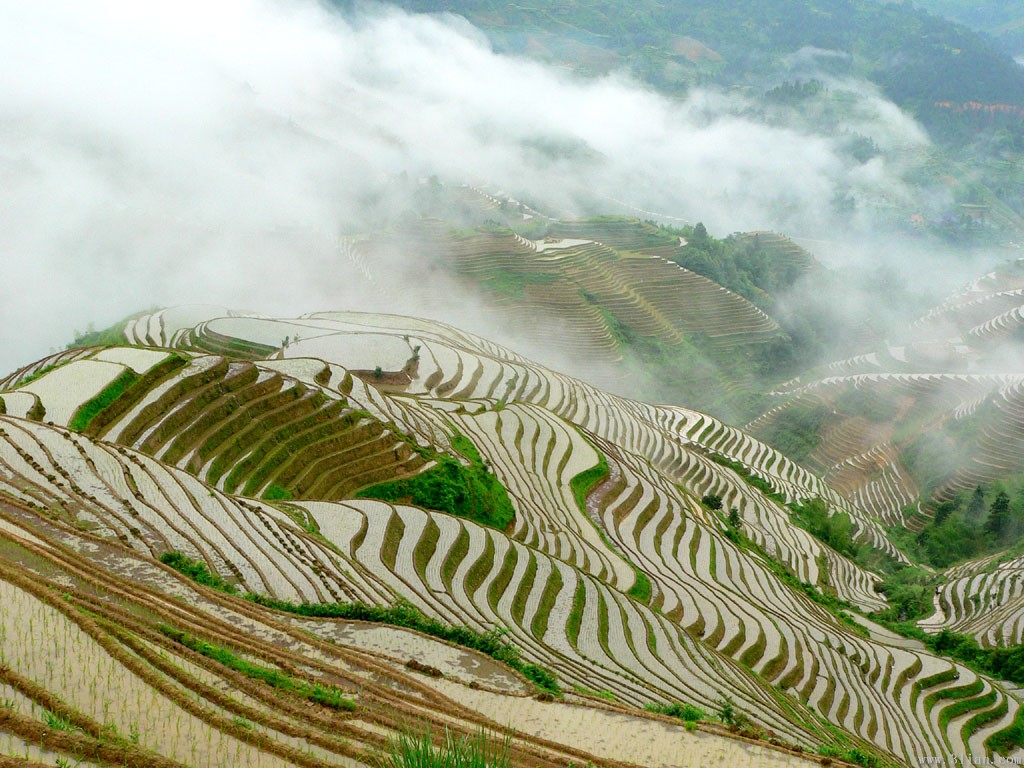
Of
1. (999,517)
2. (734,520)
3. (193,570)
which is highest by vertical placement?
(999,517)

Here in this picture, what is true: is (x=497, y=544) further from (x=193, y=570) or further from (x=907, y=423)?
(x=907, y=423)

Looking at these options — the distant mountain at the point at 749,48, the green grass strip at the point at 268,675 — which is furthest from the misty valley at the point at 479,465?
the distant mountain at the point at 749,48

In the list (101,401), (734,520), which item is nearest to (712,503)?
(734,520)

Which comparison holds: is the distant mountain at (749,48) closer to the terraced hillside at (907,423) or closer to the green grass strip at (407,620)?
the terraced hillside at (907,423)

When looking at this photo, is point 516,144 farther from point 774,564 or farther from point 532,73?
point 774,564

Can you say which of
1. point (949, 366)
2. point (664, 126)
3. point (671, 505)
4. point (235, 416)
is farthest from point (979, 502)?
point (664, 126)

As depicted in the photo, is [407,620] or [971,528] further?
[971,528]
